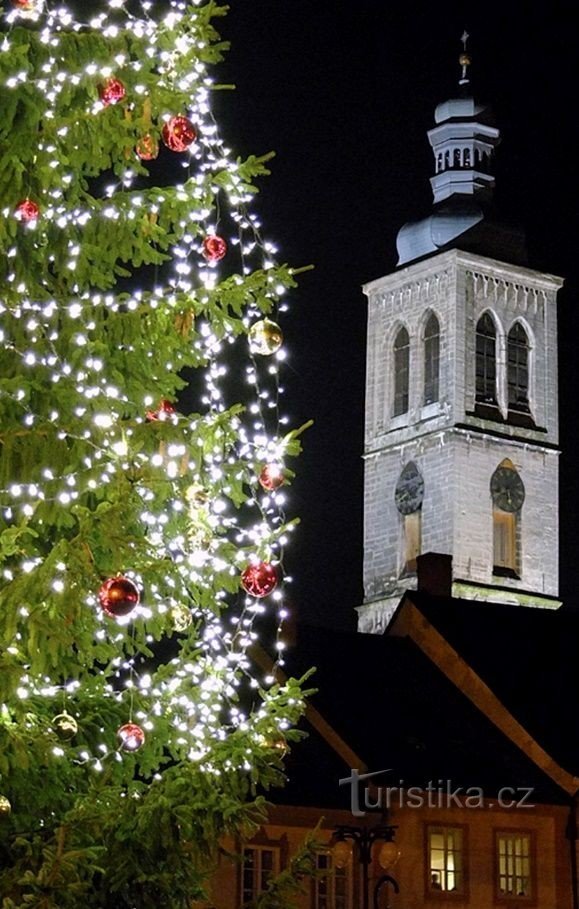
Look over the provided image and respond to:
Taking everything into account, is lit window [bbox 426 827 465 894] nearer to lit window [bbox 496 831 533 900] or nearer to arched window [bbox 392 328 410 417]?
lit window [bbox 496 831 533 900]

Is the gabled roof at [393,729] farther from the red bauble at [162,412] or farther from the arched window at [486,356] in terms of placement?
the arched window at [486,356]

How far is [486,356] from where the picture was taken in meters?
77.6

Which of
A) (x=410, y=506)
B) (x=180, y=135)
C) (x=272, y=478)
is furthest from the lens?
(x=410, y=506)

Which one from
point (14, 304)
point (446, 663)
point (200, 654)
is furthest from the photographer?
point (446, 663)

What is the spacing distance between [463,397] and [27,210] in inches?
2523

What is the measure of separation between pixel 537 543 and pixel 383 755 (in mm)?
44331

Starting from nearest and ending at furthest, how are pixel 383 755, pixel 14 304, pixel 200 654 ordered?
1. pixel 14 304
2. pixel 200 654
3. pixel 383 755

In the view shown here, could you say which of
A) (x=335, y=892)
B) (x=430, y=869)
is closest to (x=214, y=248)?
(x=335, y=892)

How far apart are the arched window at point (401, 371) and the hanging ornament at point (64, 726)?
65349 millimetres

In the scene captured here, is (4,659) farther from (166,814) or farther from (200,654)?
(200,654)

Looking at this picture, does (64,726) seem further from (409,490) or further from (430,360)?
(430,360)

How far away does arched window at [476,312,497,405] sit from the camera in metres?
76.8

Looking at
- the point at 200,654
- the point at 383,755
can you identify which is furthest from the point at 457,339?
the point at 200,654

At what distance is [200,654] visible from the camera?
13008mm
